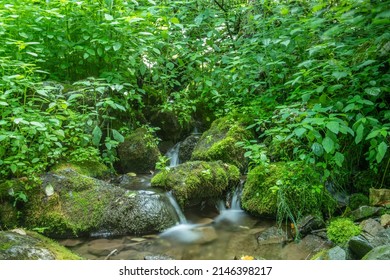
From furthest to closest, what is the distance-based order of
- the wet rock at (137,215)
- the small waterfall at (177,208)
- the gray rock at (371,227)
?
the small waterfall at (177,208)
the wet rock at (137,215)
the gray rock at (371,227)

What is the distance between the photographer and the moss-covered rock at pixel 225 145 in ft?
14.7

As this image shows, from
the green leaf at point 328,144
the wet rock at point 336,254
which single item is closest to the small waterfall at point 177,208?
the wet rock at point 336,254

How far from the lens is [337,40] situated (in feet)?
10.8

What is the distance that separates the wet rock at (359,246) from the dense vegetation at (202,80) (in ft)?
2.27

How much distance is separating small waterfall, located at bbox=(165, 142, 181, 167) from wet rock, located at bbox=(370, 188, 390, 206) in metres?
3.04

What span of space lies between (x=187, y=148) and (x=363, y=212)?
3.07 metres

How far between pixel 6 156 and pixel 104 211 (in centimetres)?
119

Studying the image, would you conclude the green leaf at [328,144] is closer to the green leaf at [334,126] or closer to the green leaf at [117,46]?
the green leaf at [334,126]

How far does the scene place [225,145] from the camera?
177 inches

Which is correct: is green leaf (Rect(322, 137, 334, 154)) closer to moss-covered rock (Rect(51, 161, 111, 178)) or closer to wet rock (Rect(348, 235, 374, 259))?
wet rock (Rect(348, 235, 374, 259))

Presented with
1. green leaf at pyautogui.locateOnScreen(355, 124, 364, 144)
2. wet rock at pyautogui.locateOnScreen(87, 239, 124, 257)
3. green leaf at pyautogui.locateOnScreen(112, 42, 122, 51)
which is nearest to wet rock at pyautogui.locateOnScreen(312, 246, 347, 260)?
green leaf at pyautogui.locateOnScreen(355, 124, 364, 144)

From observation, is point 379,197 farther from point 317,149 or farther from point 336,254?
point 336,254

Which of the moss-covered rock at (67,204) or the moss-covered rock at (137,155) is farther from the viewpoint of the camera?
the moss-covered rock at (137,155)

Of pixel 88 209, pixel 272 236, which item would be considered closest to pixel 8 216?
pixel 88 209
